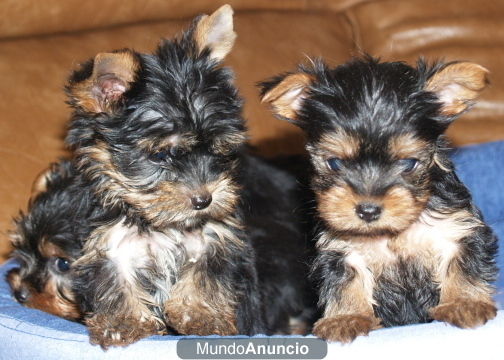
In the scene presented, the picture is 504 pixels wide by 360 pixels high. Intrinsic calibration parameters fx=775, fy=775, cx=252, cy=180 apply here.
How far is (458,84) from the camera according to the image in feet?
13.0

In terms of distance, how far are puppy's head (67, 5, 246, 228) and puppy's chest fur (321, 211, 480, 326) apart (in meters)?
0.75

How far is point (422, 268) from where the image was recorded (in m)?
4.12

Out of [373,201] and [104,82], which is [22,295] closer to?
[104,82]

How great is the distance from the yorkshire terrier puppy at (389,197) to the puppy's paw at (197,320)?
536mm

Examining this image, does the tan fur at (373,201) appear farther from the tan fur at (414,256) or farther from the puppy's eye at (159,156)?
the puppy's eye at (159,156)

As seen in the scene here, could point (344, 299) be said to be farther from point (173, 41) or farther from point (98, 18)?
point (98, 18)

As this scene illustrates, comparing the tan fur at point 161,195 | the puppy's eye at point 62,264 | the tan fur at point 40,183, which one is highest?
the tan fur at point 161,195

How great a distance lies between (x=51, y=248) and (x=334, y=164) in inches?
71.0

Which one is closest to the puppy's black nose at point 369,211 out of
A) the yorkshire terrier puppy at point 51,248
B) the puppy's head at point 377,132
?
the puppy's head at point 377,132

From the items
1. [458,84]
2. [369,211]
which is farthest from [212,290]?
[458,84]

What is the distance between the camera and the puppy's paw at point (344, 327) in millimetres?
3575

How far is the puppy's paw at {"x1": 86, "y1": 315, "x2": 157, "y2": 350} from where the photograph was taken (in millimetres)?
3818

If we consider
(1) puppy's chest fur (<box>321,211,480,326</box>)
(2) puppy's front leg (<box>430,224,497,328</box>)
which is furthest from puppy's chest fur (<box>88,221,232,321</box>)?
(2) puppy's front leg (<box>430,224,497,328</box>)

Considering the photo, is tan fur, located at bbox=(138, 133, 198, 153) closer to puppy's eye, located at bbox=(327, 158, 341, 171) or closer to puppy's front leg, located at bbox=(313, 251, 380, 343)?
puppy's eye, located at bbox=(327, 158, 341, 171)
